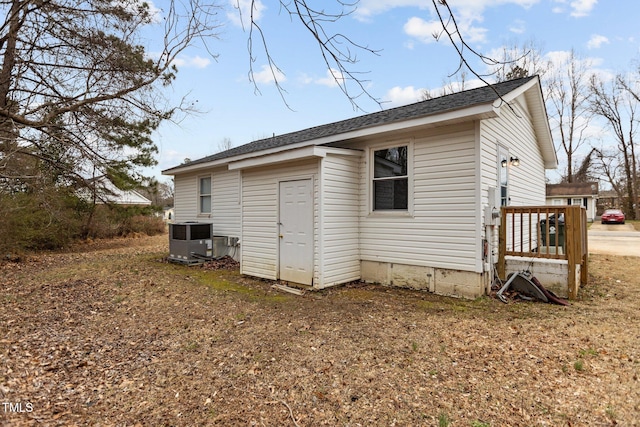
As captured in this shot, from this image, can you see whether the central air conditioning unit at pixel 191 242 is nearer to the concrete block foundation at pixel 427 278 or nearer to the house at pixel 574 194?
the concrete block foundation at pixel 427 278

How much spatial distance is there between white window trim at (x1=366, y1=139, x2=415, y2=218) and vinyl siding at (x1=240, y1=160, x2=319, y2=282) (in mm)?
1296

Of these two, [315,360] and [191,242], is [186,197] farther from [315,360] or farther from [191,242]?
[315,360]

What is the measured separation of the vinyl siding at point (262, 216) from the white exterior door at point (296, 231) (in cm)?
17

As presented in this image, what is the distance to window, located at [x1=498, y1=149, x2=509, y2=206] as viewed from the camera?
6.50m

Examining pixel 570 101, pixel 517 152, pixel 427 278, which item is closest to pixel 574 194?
pixel 570 101

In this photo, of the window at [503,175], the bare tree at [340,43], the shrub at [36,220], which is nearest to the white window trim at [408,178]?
the window at [503,175]

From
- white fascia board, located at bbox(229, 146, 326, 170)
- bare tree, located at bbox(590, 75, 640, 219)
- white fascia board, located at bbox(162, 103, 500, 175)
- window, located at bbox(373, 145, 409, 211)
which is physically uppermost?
bare tree, located at bbox(590, 75, 640, 219)

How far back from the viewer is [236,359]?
3.42 m

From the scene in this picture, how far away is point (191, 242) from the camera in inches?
370

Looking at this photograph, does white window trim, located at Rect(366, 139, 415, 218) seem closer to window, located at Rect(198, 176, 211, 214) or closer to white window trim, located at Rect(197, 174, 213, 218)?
white window trim, located at Rect(197, 174, 213, 218)

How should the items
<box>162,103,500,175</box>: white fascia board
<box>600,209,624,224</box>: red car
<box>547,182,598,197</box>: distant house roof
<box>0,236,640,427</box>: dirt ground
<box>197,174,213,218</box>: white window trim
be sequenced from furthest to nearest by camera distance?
<box>547,182,598,197</box>: distant house roof, <box>600,209,624,224</box>: red car, <box>197,174,213,218</box>: white window trim, <box>162,103,500,175</box>: white fascia board, <box>0,236,640,427</box>: dirt ground

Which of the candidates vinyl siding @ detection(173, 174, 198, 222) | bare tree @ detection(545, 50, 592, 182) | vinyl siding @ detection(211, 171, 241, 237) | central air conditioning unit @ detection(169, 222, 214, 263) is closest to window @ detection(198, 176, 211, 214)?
vinyl siding @ detection(173, 174, 198, 222)

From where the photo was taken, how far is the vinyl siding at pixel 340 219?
246 inches

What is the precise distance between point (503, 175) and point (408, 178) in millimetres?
2091
